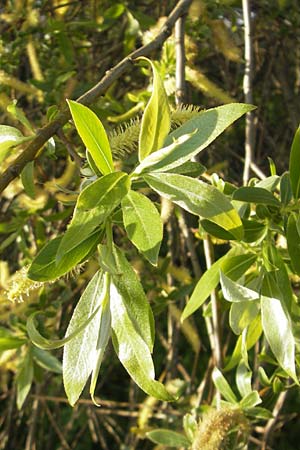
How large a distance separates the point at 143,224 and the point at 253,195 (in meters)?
0.19

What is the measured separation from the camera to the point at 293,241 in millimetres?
833

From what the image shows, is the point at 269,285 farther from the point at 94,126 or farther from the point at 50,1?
the point at 50,1

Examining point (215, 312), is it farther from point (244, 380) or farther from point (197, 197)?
point (197, 197)

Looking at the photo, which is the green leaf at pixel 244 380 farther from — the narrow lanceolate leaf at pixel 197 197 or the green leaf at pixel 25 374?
the narrow lanceolate leaf at pixel 197 197

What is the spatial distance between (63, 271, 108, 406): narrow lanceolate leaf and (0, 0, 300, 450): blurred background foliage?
20cm

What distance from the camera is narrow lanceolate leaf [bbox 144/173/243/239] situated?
0.67 metres

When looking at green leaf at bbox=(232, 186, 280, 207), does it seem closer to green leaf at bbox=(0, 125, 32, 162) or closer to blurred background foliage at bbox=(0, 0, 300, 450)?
blurred background foliage at bbox=(0, 0, 300, 450)

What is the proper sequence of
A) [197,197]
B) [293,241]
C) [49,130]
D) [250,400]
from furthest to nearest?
1. [250,400]
2. [49,130]
3. [293,241]
4. [197,197]

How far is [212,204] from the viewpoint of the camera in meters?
0.67

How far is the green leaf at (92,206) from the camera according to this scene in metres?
0.66

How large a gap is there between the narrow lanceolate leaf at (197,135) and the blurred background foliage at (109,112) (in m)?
0.15

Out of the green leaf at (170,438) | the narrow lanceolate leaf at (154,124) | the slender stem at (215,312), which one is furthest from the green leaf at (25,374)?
the narrow lanceolate leaf at (154,124)

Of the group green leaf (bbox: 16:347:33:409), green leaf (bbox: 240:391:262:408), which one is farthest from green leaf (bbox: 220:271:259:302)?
green leaf (bbox: 16:347:33:409)

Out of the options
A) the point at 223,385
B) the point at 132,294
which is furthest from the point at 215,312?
the point at 132,294
